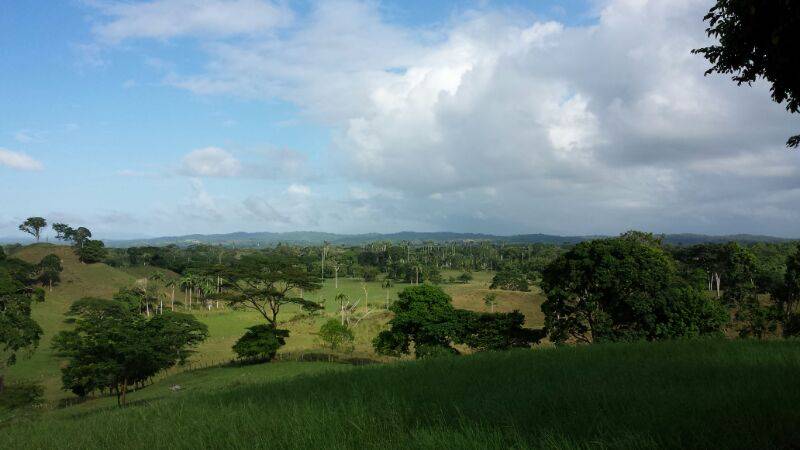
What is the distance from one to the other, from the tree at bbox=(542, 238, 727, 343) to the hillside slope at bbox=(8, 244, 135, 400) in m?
38.9

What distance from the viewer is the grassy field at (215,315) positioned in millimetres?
47688

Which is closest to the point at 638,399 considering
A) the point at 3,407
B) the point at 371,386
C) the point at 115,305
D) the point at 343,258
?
the point at 371,386

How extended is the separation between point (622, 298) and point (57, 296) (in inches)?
3673

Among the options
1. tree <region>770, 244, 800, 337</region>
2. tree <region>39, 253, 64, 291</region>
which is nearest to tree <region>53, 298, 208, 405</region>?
tree <region>770, 244, 800, 337</region>

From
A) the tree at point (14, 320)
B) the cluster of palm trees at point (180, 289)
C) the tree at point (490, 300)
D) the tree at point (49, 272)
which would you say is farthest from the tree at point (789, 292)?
the tree at point (49, 272)

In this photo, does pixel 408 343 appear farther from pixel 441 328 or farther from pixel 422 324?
pixel 441 328

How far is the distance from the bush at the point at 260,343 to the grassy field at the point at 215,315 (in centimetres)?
444

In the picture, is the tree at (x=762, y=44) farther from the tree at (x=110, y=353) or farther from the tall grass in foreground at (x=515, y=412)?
the tree at (x=110, y=353)

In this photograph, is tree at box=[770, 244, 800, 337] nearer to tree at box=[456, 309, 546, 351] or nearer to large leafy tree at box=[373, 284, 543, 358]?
tree at box=[456, 309, 546, 351]

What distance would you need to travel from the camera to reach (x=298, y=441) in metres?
5.59

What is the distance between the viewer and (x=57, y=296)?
85.6 meters

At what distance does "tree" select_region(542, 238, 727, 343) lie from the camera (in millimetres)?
28172

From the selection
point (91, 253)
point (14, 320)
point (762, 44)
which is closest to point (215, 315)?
point (91, 253)

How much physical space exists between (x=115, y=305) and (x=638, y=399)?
→ 73840 mm
